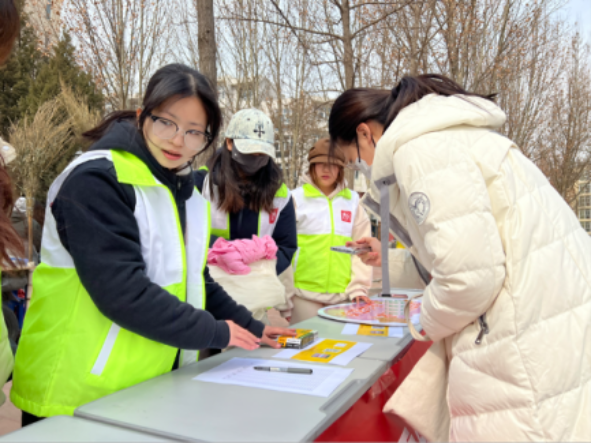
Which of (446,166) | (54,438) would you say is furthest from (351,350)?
(54,438)

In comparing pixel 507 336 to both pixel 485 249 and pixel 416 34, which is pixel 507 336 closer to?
pixel 485 249

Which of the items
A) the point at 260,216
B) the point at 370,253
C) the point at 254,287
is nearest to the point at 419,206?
the point at 254,287

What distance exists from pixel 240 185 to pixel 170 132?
3.29 ft

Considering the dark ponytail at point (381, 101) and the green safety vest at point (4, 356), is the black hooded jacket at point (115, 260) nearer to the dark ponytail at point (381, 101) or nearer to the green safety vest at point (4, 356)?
the green safety vest at point (4, 356)

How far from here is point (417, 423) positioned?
4.58 ft

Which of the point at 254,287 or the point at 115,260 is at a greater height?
the point at 115,260

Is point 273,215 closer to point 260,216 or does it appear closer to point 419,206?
point 260,216

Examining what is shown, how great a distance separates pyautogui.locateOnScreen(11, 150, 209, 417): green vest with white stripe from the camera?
1.29m

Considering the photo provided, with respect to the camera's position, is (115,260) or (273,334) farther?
(273,334)

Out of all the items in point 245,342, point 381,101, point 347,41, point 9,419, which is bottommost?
point 9,419

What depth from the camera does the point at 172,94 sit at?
1562 millimetres

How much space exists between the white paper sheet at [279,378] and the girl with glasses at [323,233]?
149 centimetres

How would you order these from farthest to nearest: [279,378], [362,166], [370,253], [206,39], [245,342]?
1. [206,39]
2. [370,253]
3. [362,166]
4. [245,342]
5. [279,378]

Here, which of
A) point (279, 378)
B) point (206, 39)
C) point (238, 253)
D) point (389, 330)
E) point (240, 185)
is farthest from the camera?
point (206, 39)
